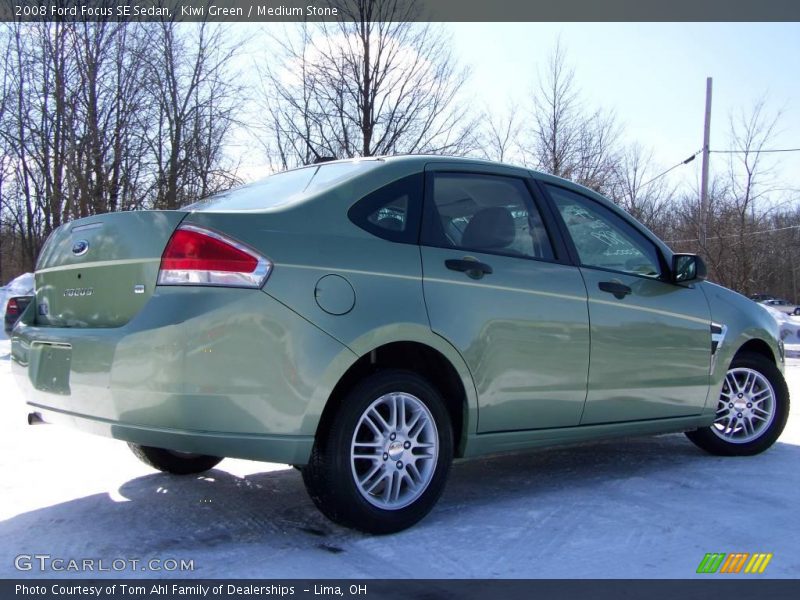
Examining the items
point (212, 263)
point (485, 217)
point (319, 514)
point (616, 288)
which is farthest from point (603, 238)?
point (212, 263)

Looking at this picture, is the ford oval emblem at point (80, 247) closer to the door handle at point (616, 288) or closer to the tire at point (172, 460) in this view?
the tire at point (172, 460)

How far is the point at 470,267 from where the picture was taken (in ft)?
12.2

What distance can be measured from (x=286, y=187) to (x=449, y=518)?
1835mm

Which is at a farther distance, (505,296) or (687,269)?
(687,269)

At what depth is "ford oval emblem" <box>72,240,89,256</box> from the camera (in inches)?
138

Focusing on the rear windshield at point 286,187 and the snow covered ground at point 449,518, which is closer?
the snow covered ground at point 449,518

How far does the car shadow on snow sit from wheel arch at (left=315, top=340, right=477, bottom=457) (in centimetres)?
49

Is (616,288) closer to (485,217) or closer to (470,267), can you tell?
(485,217)

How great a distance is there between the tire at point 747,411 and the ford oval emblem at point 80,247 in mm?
3980

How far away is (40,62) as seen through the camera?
63.3ft

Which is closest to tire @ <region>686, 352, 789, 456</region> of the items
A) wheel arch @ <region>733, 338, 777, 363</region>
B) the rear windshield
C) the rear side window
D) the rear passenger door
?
wheel arch @ <region>733, 338, 777, 363</region>

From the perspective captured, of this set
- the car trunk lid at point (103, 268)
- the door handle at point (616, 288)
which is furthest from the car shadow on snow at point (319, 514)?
the door handle at point (616, 288)

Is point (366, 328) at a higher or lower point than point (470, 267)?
lower

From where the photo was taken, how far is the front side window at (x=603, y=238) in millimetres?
4387
